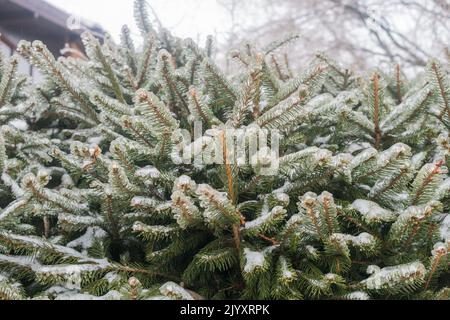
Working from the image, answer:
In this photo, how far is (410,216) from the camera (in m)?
1.40

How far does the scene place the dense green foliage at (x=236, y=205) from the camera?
1.45 m

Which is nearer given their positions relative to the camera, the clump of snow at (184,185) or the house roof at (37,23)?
the clump of snow at (184,185)

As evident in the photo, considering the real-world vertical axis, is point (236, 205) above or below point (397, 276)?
above

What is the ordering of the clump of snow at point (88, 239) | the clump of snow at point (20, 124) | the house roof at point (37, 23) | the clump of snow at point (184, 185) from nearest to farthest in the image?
the clump of snow at point (184, 185) < the clump of snow at point (88, 239) < the clump of snow at point (20, 124) < the house roof at point (37, 23)

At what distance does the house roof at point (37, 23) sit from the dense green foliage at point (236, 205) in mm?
5418

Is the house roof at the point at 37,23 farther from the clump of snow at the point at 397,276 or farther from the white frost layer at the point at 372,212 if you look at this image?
the clump of snow at the point at 397,276

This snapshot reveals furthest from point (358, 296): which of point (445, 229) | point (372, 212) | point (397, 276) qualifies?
point (445, 229)

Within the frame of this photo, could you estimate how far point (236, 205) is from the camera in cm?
159

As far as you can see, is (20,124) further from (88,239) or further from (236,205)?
(236,205)

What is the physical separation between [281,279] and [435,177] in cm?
64

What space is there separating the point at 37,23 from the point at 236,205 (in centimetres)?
742

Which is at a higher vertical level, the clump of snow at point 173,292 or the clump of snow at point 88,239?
the clump of snow at point 88,239

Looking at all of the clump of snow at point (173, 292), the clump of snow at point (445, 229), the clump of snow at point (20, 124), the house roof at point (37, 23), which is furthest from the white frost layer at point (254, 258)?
the house roof at point (37, 23)

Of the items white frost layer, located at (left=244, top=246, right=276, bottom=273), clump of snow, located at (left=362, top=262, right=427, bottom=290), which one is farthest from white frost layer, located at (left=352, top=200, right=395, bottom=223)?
white frost layer, located at (left=244, top=246, right=276, bottom=273)
